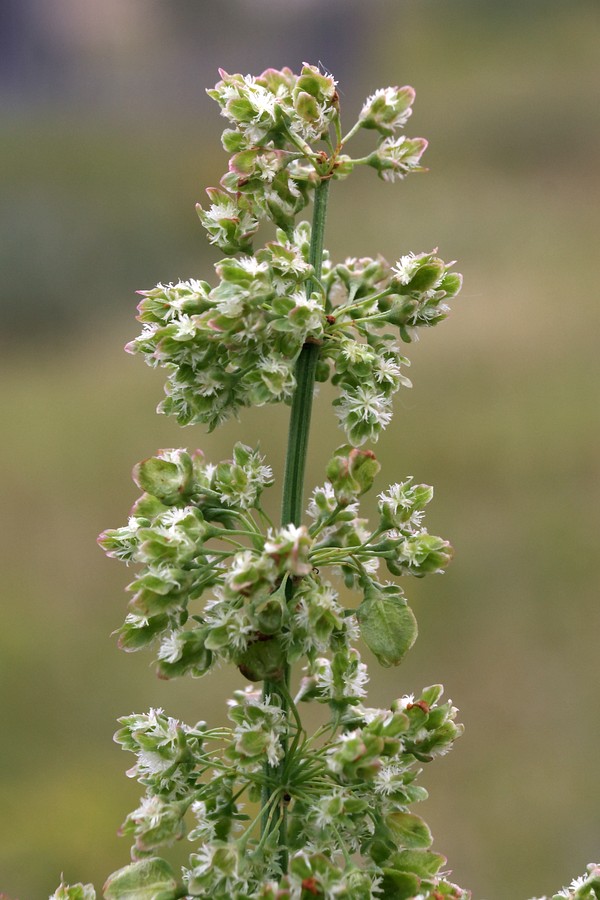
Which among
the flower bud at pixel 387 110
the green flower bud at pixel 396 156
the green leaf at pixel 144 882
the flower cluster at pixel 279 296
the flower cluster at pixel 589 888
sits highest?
the flower bud at pixel 387 110

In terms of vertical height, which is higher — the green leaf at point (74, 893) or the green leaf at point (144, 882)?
the green leaf at point (144, 882)

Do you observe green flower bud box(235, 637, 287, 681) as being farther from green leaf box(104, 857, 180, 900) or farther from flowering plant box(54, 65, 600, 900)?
green leaf box(104, 857, 180, 900)

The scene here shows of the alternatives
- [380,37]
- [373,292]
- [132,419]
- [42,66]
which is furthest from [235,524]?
[380,37]

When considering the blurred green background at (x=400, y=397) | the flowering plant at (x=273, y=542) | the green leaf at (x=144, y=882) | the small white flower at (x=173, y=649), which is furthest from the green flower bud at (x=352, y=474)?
the blurred green background at (x=400, y=397)

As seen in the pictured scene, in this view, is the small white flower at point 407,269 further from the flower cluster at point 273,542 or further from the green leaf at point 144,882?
the green leaf at point 144,882

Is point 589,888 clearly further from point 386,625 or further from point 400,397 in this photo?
point 400,397

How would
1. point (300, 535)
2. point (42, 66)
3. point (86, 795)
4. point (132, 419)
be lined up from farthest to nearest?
point (42, 66) < point (132, 419) < point (86, 795) < point (300, 535)

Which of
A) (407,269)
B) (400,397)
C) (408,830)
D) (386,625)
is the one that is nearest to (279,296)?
(407,269)

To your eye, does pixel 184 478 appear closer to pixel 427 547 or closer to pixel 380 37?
pixel 427 547
